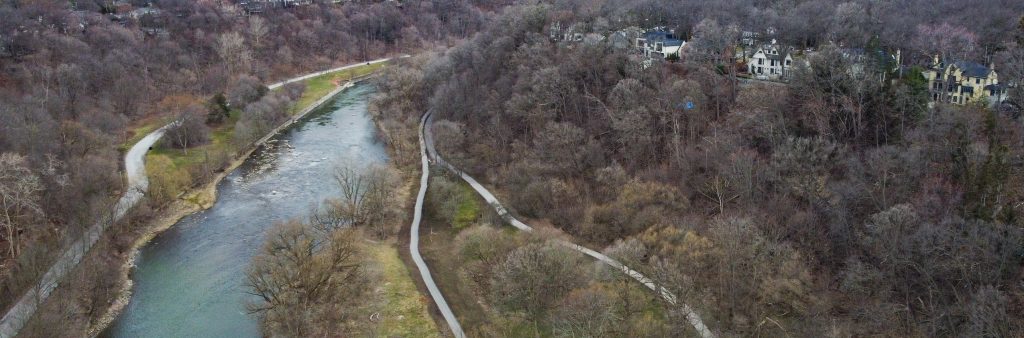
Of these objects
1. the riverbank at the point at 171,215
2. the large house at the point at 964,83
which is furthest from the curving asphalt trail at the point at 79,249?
the large house at the point at 964,83

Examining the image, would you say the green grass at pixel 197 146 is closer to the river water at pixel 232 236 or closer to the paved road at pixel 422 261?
the river water at pixel 232 236

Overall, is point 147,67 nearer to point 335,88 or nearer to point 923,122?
point 335,88

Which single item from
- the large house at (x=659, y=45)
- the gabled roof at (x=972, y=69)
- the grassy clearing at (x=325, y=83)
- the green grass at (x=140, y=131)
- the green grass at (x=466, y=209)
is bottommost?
the green grass at (x=466, y=209)

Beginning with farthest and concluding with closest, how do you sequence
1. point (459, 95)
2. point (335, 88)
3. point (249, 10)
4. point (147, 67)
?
point (249, 10) → point (335, 88) → point (147, 67) → point (459, 95)

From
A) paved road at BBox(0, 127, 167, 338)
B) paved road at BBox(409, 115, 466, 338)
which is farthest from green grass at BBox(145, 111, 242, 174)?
paved road at BBox(409, 115, 466, 338)

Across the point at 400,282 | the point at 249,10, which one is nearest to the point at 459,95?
the point at 400,282

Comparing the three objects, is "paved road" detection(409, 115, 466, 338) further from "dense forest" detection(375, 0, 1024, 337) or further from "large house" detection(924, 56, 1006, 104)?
"large house" detection(924, 56, 1006, 104)
